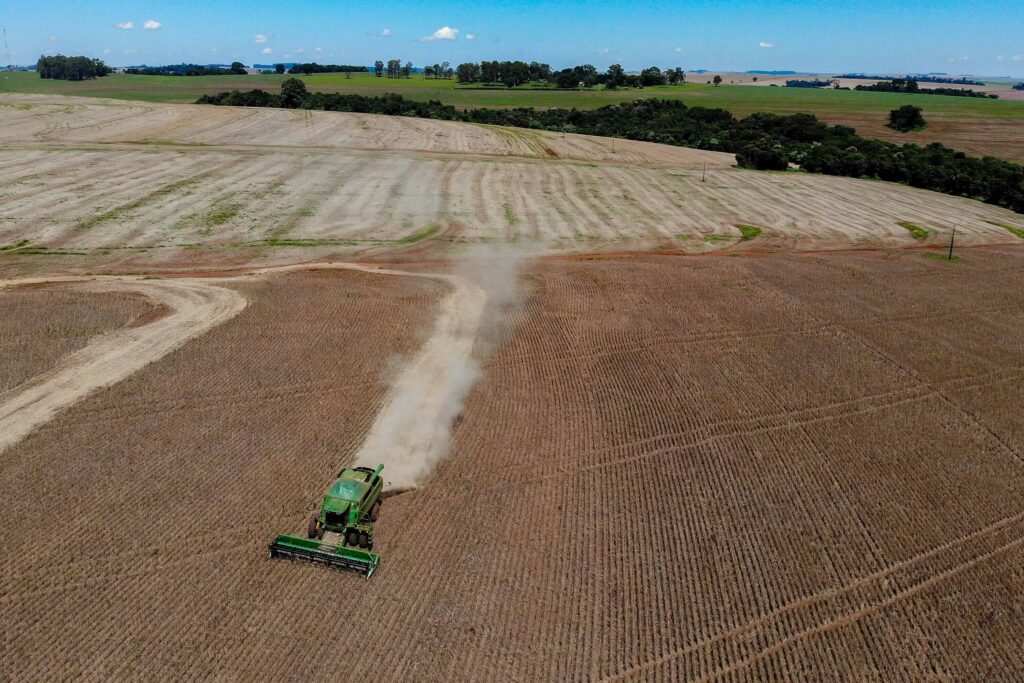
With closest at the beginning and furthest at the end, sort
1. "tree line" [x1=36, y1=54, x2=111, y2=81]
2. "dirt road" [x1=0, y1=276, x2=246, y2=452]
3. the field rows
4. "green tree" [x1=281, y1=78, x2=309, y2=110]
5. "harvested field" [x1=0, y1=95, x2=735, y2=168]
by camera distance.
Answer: "dirt road" [x1=0, y1=276, x2=246, y2=452] → the field rows → "harvested field" [x1=0, y1=95, x2=735, y2=168] → "green tree" [x1=281, y1=78, x2=309, y2=110] → "tree line" [x1=36, y1=54, x2=111, y2=81]

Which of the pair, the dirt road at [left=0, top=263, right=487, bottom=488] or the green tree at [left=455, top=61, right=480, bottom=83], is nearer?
the dirt road at [left=0, top=263, right=487, bottom=488]

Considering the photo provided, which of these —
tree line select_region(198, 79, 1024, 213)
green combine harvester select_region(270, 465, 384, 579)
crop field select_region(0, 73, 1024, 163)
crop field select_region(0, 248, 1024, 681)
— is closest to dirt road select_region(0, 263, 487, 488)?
crop field select_region(0, 248, 1024, 681)

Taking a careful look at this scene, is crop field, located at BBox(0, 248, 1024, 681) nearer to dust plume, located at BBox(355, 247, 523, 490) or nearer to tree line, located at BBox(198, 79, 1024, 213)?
dust plume, located at BBox(355, 247, 523, 490)

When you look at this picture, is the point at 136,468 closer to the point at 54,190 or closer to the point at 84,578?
the point at 84,578

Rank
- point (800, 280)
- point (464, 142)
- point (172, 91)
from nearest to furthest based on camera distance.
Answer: point (800, 280) < point (464, 142) < point (172, 91)

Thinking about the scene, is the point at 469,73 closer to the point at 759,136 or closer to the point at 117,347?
the point at 759,136

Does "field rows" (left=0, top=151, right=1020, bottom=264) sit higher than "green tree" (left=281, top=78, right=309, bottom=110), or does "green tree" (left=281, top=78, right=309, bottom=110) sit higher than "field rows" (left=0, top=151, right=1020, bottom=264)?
"green tree" (left=281, top=78, right=309, bottom=110)

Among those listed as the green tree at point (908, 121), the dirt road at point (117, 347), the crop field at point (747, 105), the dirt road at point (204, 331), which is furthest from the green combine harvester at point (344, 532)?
the green tree at point (908, 121)

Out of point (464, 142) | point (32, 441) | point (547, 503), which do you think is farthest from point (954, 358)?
point (464, 142)
